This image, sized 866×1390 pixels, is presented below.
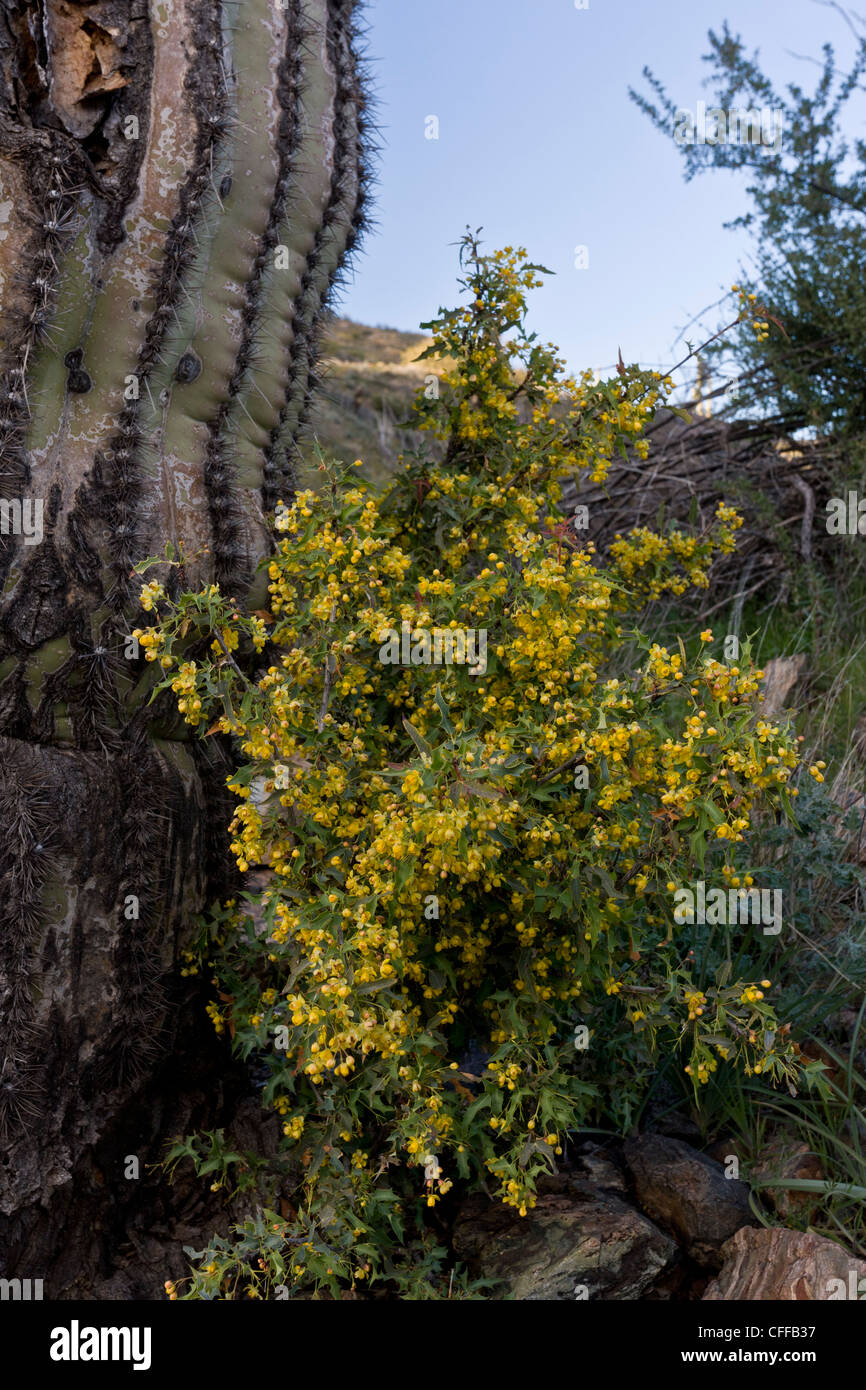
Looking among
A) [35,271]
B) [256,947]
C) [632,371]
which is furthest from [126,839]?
[632,371]

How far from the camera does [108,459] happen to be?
9.66 feet

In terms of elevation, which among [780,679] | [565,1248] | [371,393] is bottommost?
[565,1248]

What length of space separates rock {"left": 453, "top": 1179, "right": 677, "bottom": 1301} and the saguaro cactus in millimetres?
1009

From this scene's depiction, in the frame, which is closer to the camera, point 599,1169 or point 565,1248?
point 565,1248

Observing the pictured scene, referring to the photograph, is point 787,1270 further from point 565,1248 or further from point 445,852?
point 445,852

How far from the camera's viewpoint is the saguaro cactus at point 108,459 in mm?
2836

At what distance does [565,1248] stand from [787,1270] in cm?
53

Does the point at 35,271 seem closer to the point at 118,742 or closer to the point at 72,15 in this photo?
the point at 72,15

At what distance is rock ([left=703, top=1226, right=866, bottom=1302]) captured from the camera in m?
2.58

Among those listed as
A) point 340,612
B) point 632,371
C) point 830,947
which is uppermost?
point 632,371

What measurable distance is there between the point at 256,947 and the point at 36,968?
574 millimetres

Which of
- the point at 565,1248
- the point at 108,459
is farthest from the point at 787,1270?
the point at 108,459

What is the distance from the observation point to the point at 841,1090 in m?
3.22
